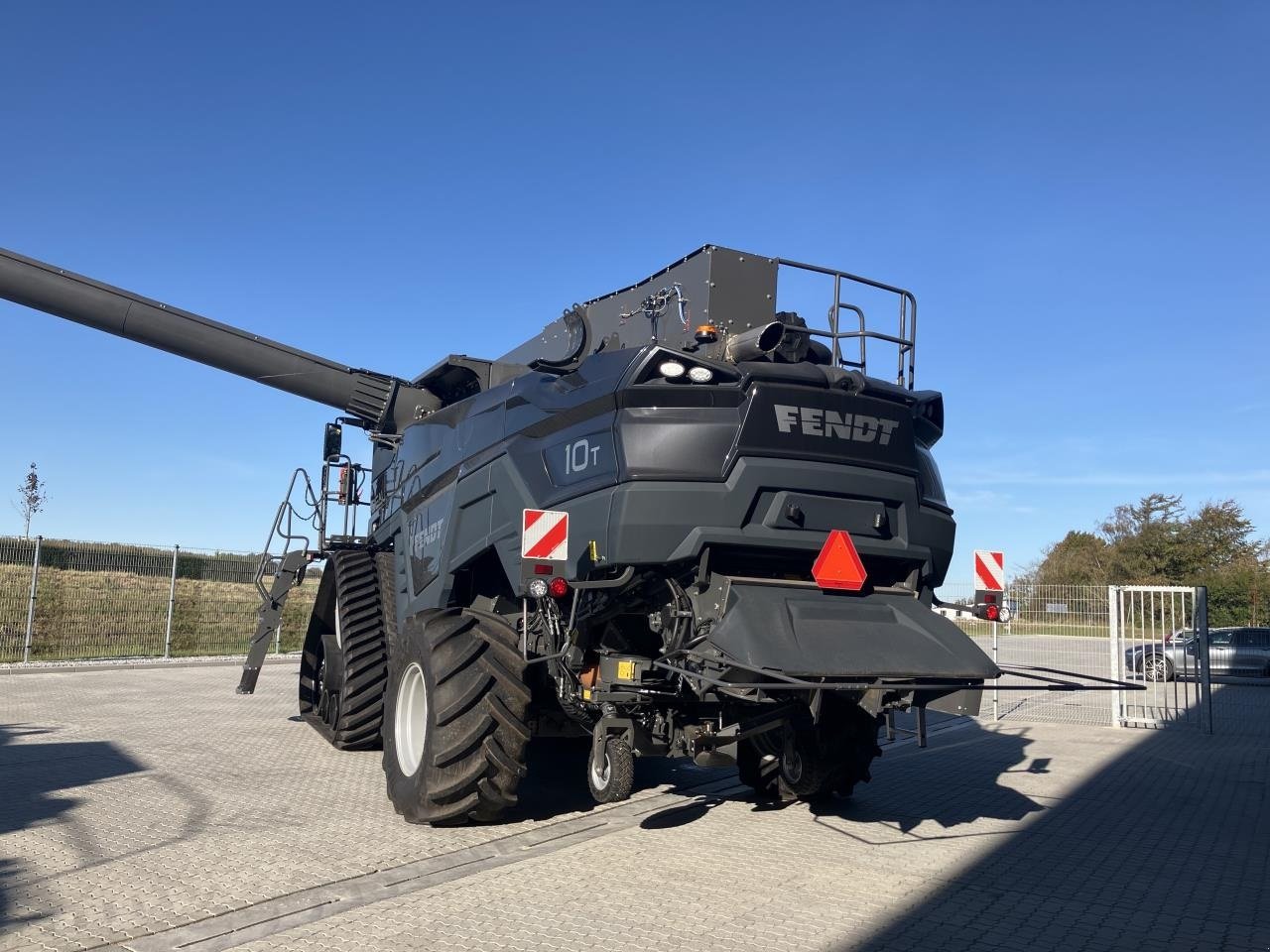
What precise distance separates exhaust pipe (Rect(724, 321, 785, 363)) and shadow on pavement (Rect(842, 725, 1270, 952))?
3097mm

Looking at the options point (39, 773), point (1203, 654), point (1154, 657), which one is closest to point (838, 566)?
point (39, 773)

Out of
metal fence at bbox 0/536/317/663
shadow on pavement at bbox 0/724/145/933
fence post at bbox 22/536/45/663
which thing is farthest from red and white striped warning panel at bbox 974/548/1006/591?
fence post at bbox 22/536/45/663

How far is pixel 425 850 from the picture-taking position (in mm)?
5645

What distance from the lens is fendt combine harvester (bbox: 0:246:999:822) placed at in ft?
17.2

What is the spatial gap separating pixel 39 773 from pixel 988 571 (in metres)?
7.34

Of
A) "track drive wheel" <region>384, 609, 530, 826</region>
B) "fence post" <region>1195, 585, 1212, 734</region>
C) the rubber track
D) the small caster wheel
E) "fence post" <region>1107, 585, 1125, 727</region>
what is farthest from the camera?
"fence post" <region>1107, 585, 1125, 727</region>

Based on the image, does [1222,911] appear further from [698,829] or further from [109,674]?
[109,674]

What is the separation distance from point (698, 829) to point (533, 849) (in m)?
1.24

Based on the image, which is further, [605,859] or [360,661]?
[360,661]

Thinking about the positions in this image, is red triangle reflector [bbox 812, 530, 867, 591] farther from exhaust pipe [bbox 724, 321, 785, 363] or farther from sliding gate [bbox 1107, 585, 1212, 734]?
sliding gate [bbox 1107, 585, 1212, 734]

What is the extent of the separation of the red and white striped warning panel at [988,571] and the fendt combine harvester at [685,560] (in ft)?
2.91

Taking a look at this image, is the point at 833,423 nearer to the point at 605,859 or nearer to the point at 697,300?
the point at 697,300

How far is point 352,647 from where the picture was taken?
28.9 feet

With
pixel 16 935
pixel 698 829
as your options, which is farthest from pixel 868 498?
pixel 16 935
